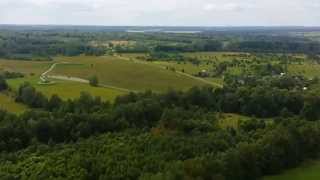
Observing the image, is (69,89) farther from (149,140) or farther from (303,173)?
(303,173)

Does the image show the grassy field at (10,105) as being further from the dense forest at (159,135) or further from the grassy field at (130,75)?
the grassy field at (130,75)

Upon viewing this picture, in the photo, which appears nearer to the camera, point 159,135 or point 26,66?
point 159,135

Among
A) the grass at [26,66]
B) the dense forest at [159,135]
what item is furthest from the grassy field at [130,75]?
the dense forest at [159,135]

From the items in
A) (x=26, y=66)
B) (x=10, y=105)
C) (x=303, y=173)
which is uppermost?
(x=303, y=173)

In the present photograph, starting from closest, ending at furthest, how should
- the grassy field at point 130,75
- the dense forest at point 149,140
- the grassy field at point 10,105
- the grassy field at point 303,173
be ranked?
the dense forest at point 149,140 → the grassy field at point 303,173 → the grassy field at point 10,105 → the grassy field at point 130,75

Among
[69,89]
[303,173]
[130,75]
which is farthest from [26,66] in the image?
[303,173]

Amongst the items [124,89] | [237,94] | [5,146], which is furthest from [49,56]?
[5,146]

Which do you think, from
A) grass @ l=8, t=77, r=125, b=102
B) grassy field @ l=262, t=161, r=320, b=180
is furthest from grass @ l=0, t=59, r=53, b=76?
grassy field @ l=262, t=161, r=320, b=180

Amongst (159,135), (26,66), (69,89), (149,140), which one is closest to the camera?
(149,140)
